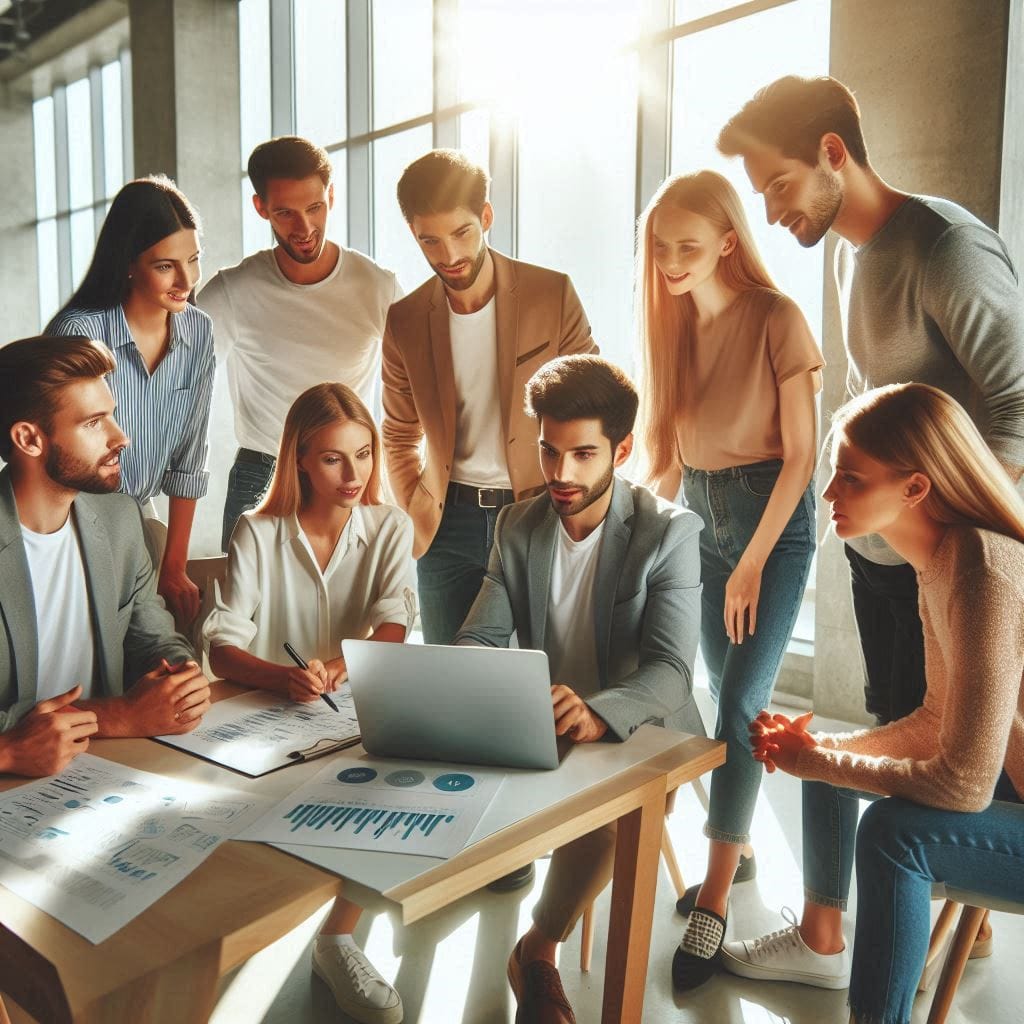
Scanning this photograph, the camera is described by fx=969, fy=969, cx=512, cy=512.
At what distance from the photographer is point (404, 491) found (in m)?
2.67

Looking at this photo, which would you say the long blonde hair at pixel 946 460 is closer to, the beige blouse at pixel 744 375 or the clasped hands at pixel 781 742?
the clasped hands at pixel 781 742

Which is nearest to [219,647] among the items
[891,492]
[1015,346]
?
[891,492]

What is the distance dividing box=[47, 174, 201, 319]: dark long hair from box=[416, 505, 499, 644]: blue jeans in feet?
3.13

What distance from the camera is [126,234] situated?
7.46 feet

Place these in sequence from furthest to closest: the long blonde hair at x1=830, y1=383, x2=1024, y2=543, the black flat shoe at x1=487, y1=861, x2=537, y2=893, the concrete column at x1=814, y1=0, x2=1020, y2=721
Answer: the concrete column at x1=814, y1=0, x2=1020, y2=721 → the black flat shoe at x1=487, y1=861, x2=537, y2=893 → the long blonde hair at x1=830, y1=383, x2=1024, y2=543

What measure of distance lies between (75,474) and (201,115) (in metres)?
6.38

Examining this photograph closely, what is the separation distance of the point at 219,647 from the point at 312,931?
2.54 ft

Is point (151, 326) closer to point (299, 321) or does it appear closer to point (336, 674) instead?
point (299, 321)

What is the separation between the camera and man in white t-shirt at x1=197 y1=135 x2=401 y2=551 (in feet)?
9.48

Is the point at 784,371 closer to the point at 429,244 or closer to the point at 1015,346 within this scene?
the point at 1015,346

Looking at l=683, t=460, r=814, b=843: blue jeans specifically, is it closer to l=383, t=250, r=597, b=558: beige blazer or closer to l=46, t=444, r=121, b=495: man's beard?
l=383, t=250, r=597, b=558: beige blazer

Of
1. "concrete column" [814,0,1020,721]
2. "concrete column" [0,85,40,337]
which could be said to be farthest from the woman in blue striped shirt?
"concrete column" [0,85,40,337]

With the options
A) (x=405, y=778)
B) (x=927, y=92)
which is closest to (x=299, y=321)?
(x=405, y=778)

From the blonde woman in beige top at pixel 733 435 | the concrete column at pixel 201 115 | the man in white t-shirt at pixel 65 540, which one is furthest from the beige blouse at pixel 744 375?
→ the concrete column at pixel 201 115
